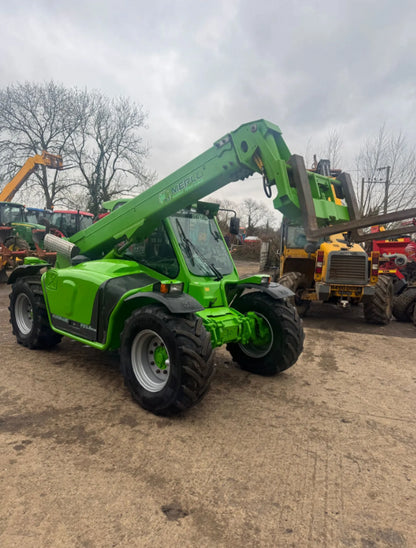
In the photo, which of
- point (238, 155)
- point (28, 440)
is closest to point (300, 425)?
point (28, 440)

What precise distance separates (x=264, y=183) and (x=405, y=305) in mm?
6734

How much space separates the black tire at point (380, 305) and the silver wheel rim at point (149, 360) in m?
6.00

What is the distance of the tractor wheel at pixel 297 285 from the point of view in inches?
328

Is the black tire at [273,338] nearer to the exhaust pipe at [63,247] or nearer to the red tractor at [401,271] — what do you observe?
the exhaust pipe at [63,247]

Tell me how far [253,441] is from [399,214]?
2160mm

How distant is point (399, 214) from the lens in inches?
112

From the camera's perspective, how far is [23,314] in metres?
5.55

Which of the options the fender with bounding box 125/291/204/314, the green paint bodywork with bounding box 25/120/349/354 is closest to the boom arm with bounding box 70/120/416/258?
the green paint bodywork with bounding box 25/120/349/354

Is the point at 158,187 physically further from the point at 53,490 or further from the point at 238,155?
the point at 53,490

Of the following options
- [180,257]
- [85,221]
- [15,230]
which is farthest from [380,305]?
[85,221]

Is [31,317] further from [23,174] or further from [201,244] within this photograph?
[23,174]

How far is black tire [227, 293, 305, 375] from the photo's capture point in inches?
169

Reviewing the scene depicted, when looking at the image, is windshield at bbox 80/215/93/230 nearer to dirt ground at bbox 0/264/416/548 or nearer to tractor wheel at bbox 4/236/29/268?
tractor wheel at bbox 4/236/29/268

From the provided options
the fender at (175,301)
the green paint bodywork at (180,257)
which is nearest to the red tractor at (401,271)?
the green paint bodywork at (180,257)
